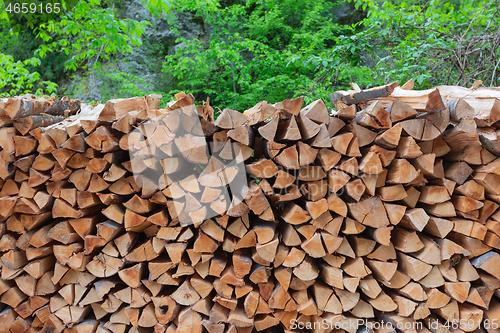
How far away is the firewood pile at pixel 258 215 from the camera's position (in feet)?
4.09

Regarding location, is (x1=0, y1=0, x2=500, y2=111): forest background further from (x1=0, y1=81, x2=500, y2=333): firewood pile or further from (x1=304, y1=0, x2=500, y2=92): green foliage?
(x1=0, y1=81, x2=500, y2=333): firewood pile

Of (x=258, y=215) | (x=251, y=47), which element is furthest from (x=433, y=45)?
(x=251, y=47)

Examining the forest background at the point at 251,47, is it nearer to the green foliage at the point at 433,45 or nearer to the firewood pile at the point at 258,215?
the green foliage at the point at 433,45

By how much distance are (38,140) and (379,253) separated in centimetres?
184

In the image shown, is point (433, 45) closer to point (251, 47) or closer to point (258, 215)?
point (258, 215)

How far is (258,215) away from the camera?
1.31m

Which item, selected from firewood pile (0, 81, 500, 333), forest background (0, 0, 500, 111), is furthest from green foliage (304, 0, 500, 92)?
firewood pile (0, 81, 500, 333)

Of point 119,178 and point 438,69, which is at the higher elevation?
point 119,178

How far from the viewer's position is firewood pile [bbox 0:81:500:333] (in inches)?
49.1

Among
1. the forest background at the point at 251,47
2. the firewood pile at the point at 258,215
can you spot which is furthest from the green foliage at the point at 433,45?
the firewood pile at the point at 258,215

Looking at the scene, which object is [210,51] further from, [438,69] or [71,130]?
[71,130]

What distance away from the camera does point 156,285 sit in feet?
4.56

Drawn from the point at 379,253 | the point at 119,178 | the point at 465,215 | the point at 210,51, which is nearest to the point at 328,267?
the point at 379,253

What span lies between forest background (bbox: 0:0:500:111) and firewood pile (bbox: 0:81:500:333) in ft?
4.66
